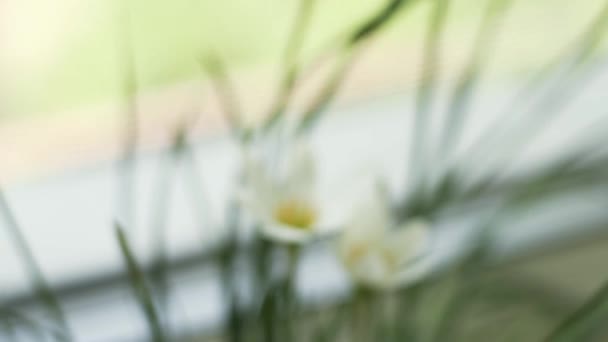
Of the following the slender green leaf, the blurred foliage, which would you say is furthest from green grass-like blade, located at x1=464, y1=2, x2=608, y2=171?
the slender green leaf

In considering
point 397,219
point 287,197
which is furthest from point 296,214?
point 397,219

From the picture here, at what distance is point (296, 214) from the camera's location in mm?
370

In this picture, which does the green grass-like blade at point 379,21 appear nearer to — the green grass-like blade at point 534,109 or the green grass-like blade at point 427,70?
the green grass-like blade at point 427,70

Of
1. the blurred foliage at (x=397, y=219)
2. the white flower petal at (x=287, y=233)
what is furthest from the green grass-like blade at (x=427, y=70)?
the white flower petal at (x=287, y=233)

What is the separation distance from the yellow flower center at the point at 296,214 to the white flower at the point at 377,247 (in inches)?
0.8

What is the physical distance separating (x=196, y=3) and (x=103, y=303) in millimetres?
213

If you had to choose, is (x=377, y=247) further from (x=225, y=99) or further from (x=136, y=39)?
(x=136, y=39)

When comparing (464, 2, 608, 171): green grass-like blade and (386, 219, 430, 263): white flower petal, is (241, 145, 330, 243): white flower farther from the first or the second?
(464, 2, 608, 171): green grass-like blade

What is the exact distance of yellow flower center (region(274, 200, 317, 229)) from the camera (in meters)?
0.36

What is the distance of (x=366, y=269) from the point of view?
1.10ft

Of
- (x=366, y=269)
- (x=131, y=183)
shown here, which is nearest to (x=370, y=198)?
(x=366, y=269)

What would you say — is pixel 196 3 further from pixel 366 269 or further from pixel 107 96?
pixel 366 269

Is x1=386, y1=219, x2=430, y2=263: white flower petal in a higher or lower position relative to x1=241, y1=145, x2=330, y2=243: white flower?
lower

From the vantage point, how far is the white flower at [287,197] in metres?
0.35
